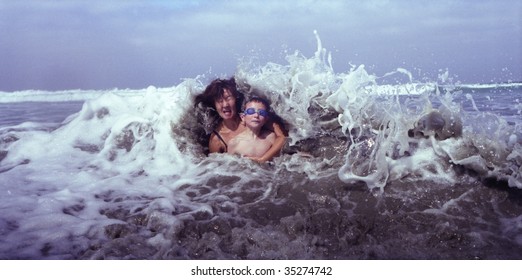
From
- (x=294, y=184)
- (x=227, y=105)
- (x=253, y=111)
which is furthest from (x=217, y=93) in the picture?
(x=294, y=184)

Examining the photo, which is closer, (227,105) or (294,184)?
(294,184)

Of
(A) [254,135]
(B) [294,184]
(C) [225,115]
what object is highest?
(C) [225,115]

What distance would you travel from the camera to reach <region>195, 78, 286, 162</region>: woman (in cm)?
473

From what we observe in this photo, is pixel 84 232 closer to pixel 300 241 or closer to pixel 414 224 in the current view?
pixel 300 241

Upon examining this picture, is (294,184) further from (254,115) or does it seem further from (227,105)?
(227,105)

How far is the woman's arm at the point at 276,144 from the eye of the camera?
180 inches

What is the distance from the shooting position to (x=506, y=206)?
321cm

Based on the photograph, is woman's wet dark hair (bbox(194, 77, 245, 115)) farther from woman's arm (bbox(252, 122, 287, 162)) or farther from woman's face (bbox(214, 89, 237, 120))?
woman's arm (bbox(252, 122, 287, 162))

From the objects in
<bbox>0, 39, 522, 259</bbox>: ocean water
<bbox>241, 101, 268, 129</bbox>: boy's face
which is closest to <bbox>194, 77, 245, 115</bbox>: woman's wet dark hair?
<bbox>0, 39, 522, 259</bbox>: ocean water

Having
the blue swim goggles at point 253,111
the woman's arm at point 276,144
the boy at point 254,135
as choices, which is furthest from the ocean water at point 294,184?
the blue swim goggles at point 253,111

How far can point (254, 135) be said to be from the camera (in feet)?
15.6

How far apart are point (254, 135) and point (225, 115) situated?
0.40 m
